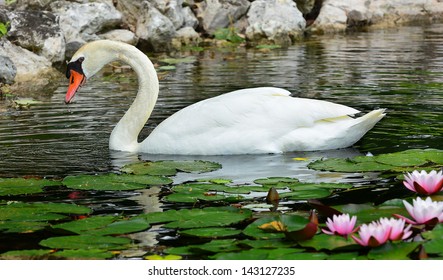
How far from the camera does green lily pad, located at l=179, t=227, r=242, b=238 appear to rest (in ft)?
15.7

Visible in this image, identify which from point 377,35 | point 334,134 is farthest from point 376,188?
point 377,35

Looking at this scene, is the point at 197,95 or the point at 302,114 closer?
the point at 302,114

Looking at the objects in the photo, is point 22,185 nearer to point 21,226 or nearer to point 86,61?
point 21,226

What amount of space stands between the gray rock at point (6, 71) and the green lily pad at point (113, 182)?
6281 millimetres

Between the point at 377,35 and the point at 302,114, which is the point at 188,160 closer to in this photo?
the point at 302,114

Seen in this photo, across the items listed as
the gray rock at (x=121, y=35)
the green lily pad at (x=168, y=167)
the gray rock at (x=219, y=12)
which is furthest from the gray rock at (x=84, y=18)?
the green lily pad at (x=168, y=167)

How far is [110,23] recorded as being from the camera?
1745cm

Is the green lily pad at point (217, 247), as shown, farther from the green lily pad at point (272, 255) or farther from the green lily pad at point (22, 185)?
the green lily pad at point (22, 185)

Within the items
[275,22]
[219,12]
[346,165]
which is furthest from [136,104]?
[219,12]

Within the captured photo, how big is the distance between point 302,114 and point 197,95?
393 cm

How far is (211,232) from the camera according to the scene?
4832 millimetres

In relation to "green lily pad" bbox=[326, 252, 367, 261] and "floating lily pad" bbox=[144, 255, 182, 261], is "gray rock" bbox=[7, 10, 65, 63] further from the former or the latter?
"green lily pad" bbox=[326, 252, 367, 261]

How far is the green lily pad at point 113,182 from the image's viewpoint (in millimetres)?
6219

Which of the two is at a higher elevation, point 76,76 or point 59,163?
point 76,76
